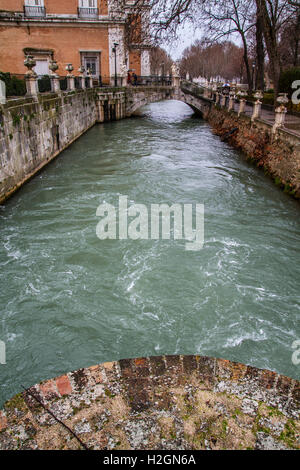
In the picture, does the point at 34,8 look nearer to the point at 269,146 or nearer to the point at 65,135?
the point at 65,135

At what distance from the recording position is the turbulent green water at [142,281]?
5.04 meters

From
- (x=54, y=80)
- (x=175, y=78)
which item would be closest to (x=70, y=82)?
(x=54, y=80)

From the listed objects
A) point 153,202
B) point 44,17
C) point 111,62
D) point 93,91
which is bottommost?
point 153,202

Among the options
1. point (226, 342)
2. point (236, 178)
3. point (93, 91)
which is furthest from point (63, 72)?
point (226, 342)

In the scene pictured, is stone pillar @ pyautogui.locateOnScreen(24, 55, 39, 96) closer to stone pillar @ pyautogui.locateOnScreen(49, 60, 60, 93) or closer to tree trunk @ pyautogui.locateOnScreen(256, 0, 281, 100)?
stone pillar @ pyautogui.locateOnScreen(49, 60, 60, 93)

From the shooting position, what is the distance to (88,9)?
2583 cm

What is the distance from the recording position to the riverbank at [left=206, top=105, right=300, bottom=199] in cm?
1098

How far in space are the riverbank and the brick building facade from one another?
1175cm

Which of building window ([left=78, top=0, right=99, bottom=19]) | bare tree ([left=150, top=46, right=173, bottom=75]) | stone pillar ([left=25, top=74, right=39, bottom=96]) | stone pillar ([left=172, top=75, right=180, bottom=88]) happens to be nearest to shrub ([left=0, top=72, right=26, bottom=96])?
stone pillar ([left=25, top=74, right=39, bottom=96])

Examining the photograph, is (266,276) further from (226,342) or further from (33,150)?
(33,150)

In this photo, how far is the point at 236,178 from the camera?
495 inches

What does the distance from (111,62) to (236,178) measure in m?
19.8

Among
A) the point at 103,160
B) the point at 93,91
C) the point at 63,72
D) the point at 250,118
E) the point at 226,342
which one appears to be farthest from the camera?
the point at 63,72
